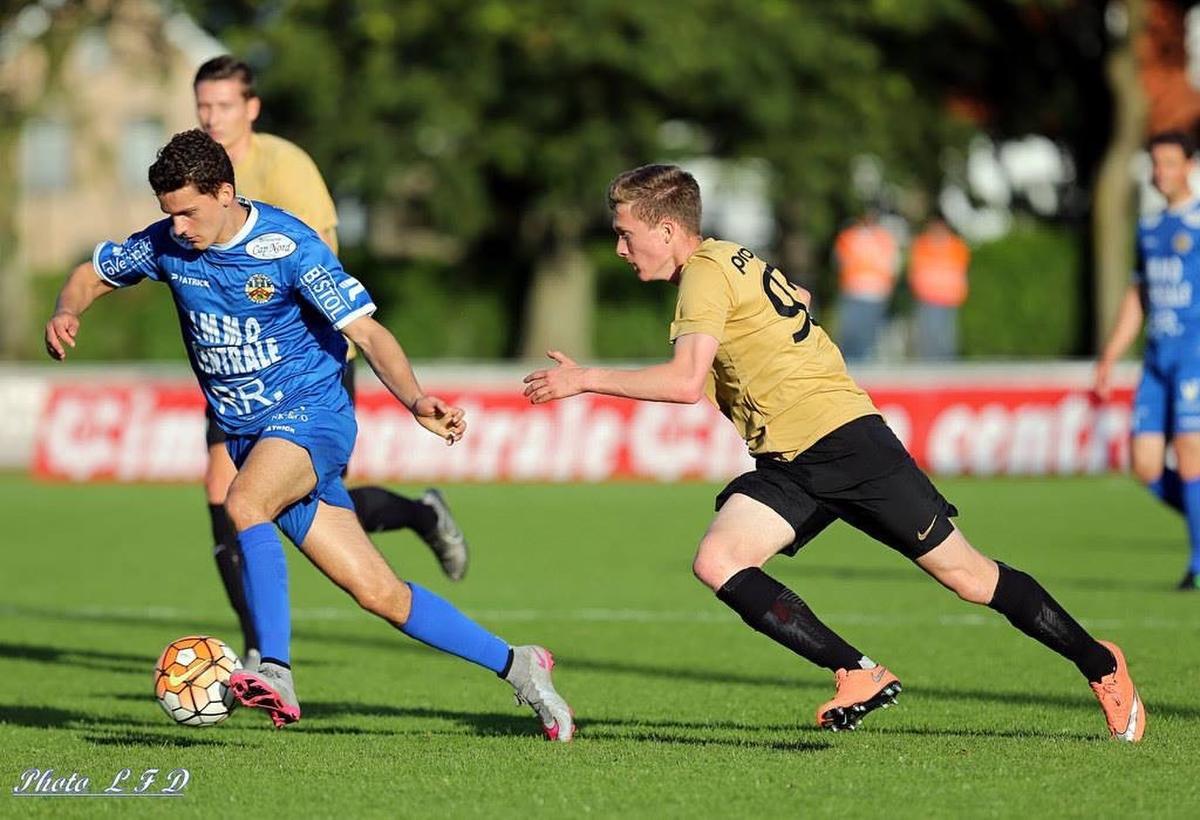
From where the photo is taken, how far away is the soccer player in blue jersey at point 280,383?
22.9 feet

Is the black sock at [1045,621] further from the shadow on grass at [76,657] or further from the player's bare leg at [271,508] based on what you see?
the shadow on grass at [76,657]

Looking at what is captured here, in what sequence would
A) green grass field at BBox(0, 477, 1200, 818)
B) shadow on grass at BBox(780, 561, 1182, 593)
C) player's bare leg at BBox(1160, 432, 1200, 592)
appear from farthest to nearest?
shadow on grass at BBox(780, 561, 1182, 593) → player's bare leg at BBox(1160, 432, 1200, 592) → green grass field at BBox(0, 477, 1200, 818)

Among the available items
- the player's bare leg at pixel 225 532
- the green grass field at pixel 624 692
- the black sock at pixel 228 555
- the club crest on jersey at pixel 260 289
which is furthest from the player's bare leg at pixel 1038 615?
the black sock at pixel 228 555

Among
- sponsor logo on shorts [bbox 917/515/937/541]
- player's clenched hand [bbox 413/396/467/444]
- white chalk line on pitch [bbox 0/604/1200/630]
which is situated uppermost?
player's clenched hand [bbox 413/396/467/444]

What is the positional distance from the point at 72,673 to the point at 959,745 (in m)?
4.38

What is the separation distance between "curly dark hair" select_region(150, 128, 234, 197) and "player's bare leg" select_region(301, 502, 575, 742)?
116 cm

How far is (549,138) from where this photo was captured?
94.3 feet

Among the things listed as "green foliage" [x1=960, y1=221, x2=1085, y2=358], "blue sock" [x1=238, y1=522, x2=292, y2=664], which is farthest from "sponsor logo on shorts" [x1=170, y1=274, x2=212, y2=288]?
"green foliage" [x1=960, y1=221, x2=1085, y2=358]

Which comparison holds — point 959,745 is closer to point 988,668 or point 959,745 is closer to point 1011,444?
point 988,668

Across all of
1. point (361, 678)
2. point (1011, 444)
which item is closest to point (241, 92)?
point (361, 678)

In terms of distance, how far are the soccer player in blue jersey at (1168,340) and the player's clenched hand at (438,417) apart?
18.7 feet

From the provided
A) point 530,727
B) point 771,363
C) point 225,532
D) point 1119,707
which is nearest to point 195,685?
point 530,727

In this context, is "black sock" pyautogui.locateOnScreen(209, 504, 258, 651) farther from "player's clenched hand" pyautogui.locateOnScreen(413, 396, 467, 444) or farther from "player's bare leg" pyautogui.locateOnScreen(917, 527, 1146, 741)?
"player's bare leg" pyautogui.locateOnScreen(917, 527, 1146, 741)

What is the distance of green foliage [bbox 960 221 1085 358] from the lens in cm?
3369
